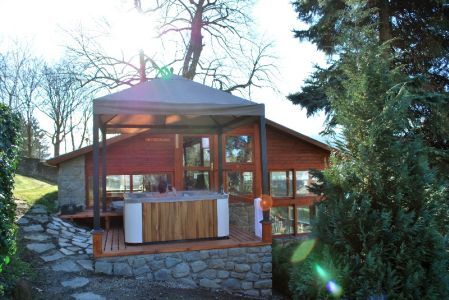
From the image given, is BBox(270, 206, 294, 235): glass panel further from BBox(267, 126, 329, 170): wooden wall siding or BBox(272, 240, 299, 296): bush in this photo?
BBox(272, 240, 299, 296): bush

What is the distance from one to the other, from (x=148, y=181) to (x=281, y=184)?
14.7 ft

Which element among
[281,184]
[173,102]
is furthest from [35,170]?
[173,102]

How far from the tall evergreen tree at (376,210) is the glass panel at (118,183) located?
766 centimetres

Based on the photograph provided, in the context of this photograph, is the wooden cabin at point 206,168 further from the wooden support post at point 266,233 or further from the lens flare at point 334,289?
the lens flare at point 334,289

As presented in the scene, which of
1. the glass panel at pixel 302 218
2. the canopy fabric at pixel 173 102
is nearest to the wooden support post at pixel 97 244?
the canopy fabric at pixel 173 102

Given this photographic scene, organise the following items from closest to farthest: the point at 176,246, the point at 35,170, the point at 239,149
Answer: the point at 176,246 → the point at 239,149 → the point at 35,170

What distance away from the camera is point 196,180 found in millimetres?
11977

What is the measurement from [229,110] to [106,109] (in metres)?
1.88

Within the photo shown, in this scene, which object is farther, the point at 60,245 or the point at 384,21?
the point at 384,21

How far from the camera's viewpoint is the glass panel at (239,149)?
12.5 meters

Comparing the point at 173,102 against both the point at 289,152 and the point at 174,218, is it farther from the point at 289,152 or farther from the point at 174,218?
the point at 289,152

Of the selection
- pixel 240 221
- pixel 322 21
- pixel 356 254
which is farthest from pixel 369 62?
pixel 240 221

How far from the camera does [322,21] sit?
10633 millimetres

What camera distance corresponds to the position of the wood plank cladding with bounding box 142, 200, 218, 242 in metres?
6.50
